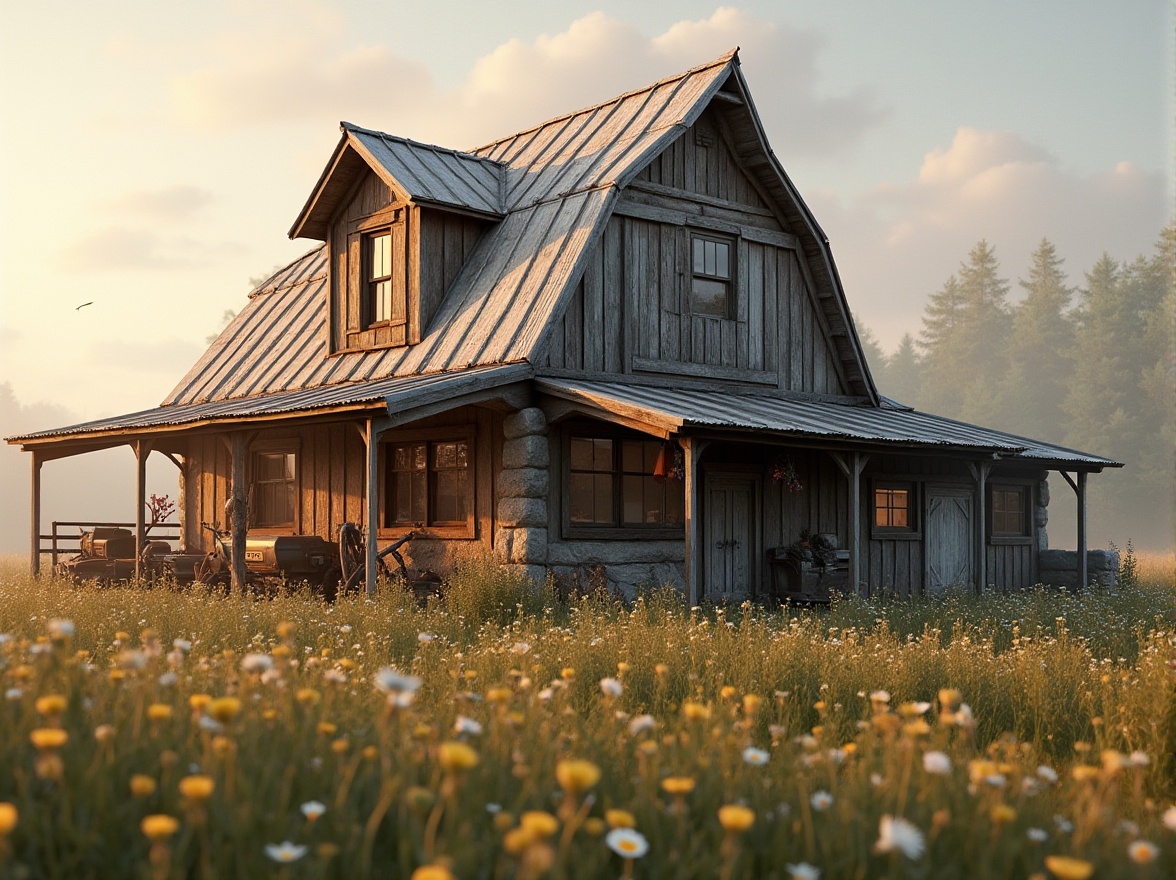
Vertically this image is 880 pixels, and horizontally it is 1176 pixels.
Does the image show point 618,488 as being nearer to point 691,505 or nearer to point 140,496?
point 691,505

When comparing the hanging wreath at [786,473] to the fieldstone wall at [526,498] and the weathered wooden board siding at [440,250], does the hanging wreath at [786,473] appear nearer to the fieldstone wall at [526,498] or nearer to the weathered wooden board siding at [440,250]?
the fieldstone wall at [526,498]

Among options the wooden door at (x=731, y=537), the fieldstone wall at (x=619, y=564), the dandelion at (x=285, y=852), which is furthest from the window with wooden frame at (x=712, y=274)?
the dandelion at (x=285, y=852)

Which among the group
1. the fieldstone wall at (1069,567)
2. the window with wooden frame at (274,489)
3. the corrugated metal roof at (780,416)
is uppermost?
the corrugated metal roof at (780,416)

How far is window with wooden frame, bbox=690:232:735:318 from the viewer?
19234mm

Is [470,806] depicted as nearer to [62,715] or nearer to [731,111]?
[62,715]

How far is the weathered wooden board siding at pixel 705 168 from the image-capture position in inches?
742

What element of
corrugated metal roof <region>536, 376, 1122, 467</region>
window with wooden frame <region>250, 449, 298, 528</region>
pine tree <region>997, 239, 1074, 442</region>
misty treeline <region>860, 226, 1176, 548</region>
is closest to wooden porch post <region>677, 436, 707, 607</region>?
corrugated metal roof <region>536, 376, 1122, 467</region>

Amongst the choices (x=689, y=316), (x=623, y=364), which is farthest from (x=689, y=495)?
(x=689, y=316)

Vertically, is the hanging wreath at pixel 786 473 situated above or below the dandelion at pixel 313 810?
above

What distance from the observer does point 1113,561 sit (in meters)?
23.9

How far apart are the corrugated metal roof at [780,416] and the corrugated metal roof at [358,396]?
893 millimetres

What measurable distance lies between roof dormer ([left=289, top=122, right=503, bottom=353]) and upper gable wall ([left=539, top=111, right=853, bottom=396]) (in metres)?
2.73

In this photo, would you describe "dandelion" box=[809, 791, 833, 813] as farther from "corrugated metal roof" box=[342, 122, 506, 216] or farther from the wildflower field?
"corrugated metal roof" box=[342, 122, 506, 216]

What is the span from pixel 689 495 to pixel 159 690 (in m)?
10.4
